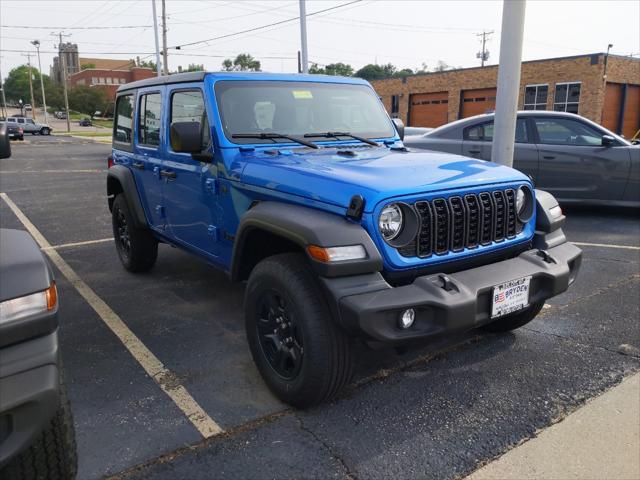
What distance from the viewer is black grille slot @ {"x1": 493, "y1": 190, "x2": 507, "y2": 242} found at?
3.19 m

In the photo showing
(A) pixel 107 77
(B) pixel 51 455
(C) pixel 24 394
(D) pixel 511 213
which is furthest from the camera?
(A) pixel 107 77

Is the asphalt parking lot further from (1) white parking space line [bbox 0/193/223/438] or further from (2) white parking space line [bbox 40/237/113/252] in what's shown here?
(2) white parking space line [bbox 40/237/113/252]

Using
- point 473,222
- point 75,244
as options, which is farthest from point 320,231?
point 75,244

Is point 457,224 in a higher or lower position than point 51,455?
higher

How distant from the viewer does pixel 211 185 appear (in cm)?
375

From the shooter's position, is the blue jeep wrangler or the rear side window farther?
the rear side window

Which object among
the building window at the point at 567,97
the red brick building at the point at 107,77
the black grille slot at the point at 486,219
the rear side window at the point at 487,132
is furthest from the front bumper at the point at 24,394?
the red brick building at the point at 107,77

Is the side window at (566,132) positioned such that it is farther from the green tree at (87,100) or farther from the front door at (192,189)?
the green tree at (87,100)

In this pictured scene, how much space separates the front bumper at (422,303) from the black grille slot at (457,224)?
0.15 metres

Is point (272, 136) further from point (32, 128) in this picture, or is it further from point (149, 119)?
point (32, 128)

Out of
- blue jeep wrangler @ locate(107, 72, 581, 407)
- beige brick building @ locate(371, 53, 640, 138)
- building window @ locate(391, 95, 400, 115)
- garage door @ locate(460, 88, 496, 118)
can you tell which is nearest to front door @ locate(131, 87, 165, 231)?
blue jeep wrangler @ locate(107, 72, 581, 407)

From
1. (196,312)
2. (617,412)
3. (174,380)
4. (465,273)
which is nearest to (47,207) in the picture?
(196,312)

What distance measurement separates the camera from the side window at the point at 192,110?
3.75 m

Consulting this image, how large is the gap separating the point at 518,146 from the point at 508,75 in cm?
294
